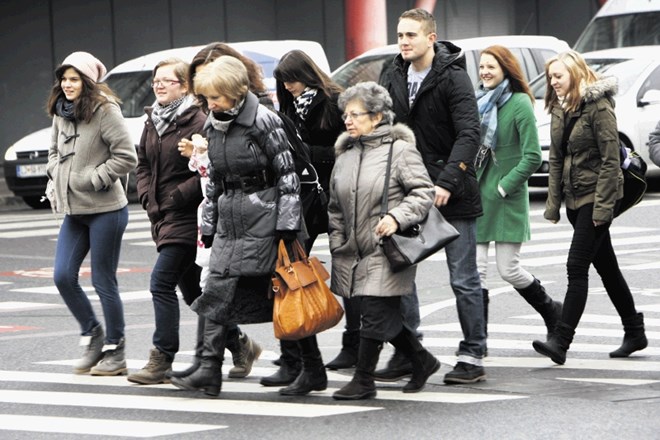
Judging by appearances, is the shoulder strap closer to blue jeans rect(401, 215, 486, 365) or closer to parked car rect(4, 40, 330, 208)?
blue jeans rect(401, 215, 486, 365)

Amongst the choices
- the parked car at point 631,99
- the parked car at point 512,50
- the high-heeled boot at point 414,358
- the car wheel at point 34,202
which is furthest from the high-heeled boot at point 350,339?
the car wheel at point 34,202

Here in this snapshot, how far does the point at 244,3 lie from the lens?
3073 cm

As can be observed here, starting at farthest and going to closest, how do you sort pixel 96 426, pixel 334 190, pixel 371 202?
pixel 334 190 → pixel 371 202 → pixel 96 426

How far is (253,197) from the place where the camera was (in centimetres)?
776

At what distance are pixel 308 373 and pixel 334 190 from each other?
92cm

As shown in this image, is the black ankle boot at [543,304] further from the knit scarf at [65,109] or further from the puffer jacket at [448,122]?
the knit scarf at [65,109]

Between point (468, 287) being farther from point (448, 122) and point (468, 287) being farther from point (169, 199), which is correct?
point (169, 199)

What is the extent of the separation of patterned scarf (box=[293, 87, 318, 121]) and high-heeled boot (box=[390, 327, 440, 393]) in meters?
1.30

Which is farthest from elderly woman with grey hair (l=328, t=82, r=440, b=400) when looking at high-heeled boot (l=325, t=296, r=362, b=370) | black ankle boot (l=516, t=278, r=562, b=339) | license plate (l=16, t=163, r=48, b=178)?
license plate (l=16, t=163, r=48, b=178)

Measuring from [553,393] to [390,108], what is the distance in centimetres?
161

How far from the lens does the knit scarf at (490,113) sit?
9.11m

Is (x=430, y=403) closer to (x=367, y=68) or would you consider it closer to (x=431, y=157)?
(x=431, y=157)

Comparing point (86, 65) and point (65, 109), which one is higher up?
point (86, 65)

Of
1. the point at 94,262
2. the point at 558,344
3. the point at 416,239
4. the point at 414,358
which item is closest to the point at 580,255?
the point at 558,344
